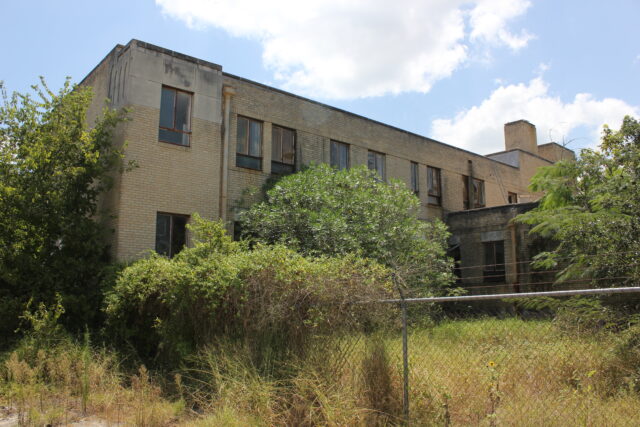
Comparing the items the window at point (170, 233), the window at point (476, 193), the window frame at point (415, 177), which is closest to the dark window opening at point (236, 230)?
the window at point (170, 233)

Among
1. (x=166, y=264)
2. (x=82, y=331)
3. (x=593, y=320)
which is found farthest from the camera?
(x=82, y=331)

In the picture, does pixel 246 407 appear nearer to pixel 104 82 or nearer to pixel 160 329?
pixel 160 329

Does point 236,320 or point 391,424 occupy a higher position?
point 236,320

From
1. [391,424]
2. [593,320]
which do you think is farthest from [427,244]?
[391,424]

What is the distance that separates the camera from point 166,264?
9.96 metres

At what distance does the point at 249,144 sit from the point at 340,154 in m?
4.23

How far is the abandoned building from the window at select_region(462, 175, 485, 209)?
2911 millimetres

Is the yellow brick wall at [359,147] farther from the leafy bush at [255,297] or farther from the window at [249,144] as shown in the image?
the leafy bush at [255,297]

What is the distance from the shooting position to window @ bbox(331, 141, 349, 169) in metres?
19.3

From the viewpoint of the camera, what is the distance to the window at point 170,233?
14.1 metres

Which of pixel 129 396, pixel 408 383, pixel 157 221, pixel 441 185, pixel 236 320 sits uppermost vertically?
pixel 441 185

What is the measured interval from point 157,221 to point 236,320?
23.1ft

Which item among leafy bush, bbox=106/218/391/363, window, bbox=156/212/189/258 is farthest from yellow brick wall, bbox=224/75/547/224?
leafy bush, bbox=106/218/391/363

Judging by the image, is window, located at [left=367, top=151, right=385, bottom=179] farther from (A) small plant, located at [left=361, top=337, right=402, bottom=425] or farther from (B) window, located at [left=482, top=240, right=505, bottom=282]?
(A) small plant, located at [left=361, top=337, right=402, bottom=425]
